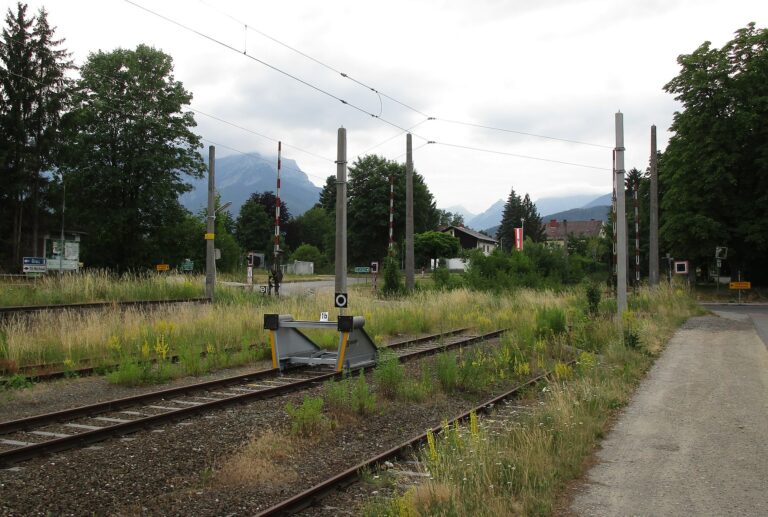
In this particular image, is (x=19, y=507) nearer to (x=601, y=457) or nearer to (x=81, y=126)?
(x=601, y=457)

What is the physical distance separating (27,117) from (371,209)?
37540 millimetres

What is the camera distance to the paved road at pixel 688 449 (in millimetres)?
4766

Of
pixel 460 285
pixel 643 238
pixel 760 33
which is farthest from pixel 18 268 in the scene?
pixel 643 238

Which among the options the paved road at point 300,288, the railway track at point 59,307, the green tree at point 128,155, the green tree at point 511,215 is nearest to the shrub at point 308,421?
the railway track at point 59,307

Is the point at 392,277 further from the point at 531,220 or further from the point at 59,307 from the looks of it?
the point at 531,220

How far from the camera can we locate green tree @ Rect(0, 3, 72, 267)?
35.7m

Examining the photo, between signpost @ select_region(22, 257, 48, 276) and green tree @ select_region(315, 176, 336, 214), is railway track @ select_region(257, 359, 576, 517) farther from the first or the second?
green tree @ select_region(315, 176, 336, 214)

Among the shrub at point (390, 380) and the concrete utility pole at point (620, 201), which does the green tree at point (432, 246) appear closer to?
the concrete utility pole at point (620, 201)

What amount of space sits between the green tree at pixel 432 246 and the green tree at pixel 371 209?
2.46m

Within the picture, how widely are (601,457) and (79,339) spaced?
10516 mm

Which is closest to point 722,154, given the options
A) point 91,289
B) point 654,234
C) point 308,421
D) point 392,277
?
point 654,234

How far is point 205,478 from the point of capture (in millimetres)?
5398

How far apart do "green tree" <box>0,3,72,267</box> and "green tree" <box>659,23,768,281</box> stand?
3823 cm

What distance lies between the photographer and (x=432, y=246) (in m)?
70.5
